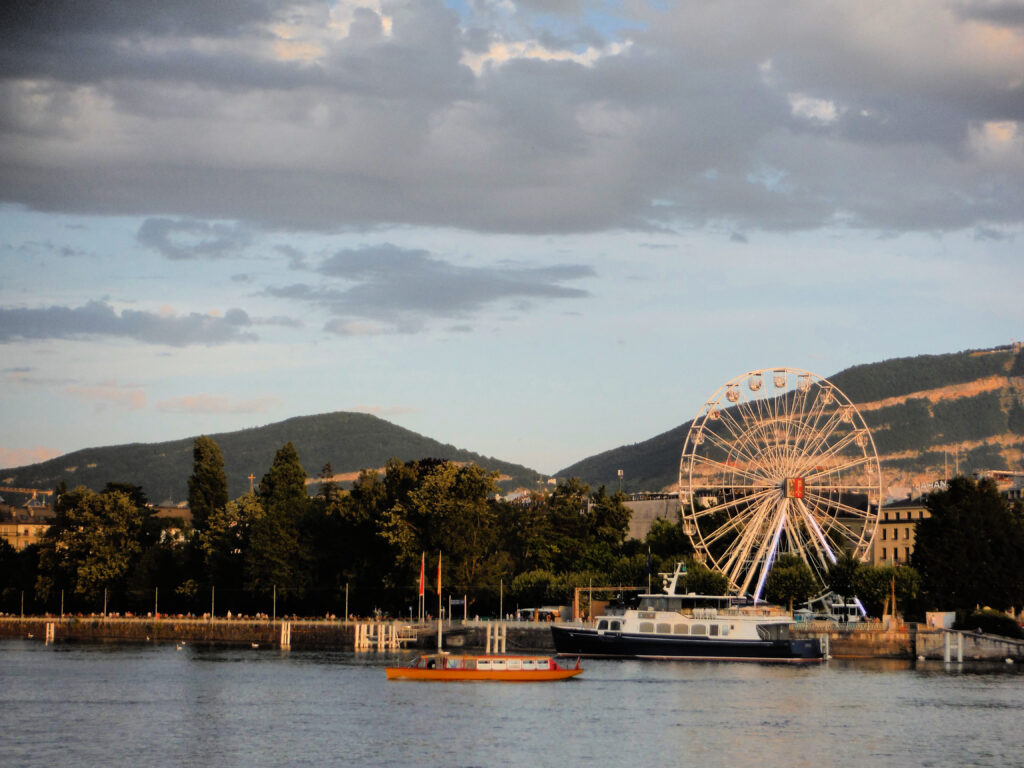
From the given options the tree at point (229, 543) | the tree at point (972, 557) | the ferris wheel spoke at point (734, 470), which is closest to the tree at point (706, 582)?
the ferris wheel spoke at point (734, 470)

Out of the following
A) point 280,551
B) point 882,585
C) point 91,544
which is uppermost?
point 91,544

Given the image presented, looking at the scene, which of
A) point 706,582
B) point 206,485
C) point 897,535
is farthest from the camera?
point 897,535

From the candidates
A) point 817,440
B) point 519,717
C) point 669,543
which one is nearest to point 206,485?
point 669,543

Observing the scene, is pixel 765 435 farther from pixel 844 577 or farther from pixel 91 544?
pixel 91 544

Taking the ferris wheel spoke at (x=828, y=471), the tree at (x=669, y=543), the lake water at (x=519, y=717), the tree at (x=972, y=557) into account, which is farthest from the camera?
the tree at (x=669, y=543)

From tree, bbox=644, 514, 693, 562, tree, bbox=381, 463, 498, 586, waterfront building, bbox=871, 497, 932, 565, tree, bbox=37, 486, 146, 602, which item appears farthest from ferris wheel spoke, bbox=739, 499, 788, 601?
waterfront building, bbox=871, 497, 932, 565

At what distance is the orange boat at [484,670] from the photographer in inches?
3656

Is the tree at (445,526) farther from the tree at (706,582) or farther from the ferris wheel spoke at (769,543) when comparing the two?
the ferris wheel spoke at (769,543)

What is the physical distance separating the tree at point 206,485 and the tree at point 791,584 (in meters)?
77.5

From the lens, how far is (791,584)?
124 metres

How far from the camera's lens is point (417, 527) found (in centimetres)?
13875

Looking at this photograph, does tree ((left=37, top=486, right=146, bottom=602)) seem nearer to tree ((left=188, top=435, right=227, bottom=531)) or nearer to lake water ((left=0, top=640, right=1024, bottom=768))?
tree ((left=188, top=435, right=227, bottom=531))

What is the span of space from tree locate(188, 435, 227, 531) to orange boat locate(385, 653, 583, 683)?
8667 cm

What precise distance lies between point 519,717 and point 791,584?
177ft
